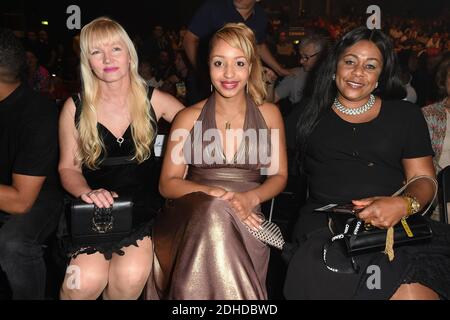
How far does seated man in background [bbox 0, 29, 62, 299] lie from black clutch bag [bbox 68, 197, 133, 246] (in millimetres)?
367

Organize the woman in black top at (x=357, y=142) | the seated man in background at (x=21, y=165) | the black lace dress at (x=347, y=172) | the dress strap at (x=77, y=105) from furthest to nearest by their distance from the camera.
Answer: the dress strap at (x=77, y=105) → the seated man in background at (x=21, y=165) → the woman in black top at (x=357, y=142) → the black lace dress at (x=347, y=172)

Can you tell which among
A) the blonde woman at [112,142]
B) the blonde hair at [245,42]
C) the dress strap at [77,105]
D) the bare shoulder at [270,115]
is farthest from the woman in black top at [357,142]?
the dress strap at [77,105]

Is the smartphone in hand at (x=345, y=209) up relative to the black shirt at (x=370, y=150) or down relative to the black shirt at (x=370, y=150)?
down

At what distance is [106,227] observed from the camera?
2168 millimetres

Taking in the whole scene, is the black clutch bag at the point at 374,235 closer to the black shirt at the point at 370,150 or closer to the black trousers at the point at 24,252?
the black shirt at the point at 370,150

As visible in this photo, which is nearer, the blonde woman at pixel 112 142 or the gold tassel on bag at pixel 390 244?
the gold tassel on bag at pixel 390 244

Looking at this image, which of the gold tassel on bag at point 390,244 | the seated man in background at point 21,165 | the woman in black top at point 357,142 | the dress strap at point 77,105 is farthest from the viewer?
the dress strap at point 77,105

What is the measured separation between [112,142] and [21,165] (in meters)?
0.47

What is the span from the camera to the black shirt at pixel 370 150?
7.77 feet

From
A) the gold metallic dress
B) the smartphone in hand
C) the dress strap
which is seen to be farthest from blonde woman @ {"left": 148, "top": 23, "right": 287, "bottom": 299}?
the dress strap

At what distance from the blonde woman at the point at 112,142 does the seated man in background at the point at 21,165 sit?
0.11m
